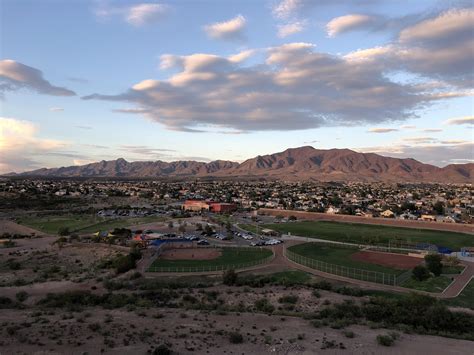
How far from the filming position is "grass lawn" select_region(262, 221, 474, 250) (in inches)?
2721

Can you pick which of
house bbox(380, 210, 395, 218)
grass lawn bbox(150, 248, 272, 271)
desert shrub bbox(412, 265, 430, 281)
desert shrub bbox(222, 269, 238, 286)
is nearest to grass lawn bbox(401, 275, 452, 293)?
desert shrub bbox(412, 265, 430, 281)

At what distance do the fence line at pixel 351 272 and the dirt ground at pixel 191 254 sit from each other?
1150cm

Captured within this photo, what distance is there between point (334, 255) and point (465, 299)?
70.6ft

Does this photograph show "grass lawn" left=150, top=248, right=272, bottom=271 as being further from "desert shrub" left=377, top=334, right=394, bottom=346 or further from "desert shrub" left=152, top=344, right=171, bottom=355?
"desert shrub" left=152, top=344, right=171, bottom=355

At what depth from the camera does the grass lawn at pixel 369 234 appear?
69.1 m

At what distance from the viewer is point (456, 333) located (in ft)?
77.9

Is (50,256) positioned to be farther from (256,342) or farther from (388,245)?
(388,245)

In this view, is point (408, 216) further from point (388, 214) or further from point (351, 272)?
point (351, 272)

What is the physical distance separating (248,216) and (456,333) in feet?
283

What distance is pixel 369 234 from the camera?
245 ft

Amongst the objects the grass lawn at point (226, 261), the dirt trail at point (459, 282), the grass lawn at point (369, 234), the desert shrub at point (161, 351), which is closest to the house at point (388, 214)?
the grass lawn at point (369, 234)

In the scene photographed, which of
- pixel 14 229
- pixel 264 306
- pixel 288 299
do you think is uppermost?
pixel 264 306

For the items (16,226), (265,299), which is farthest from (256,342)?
(16,226)

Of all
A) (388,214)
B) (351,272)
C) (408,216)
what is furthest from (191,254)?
(388,214)
